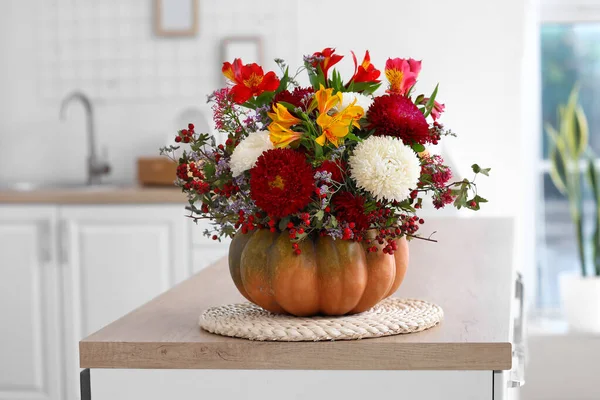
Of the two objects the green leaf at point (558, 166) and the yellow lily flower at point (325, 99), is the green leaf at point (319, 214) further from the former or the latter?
the green leaf at point (558, 166)

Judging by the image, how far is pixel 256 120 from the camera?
3.74 feet

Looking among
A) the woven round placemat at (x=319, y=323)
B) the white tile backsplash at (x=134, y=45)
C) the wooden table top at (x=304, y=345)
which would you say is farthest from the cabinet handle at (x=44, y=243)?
the woven round placemat at (x=319, y=323)

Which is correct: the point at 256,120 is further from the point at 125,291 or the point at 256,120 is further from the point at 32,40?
the point at 32,40

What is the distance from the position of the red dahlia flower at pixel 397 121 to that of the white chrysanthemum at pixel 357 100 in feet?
0.05

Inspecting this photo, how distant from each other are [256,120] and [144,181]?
8.83 feet

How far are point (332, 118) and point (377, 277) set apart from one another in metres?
0.23

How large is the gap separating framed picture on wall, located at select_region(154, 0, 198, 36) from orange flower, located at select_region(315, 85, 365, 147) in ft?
10.1

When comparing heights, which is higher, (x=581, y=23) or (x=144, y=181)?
(x=581, y=23)

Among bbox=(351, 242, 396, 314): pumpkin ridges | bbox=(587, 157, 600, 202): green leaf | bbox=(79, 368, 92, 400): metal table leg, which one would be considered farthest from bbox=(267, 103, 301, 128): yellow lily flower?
bbox=(587, 157, 600, 202): green leaf

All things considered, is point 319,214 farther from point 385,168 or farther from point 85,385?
point 85,385

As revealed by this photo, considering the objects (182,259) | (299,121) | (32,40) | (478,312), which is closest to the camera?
(299,121)

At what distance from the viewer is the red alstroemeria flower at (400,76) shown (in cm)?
117

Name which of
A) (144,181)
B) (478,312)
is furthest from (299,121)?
(144,181)

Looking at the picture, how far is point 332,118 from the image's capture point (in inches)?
42.2
